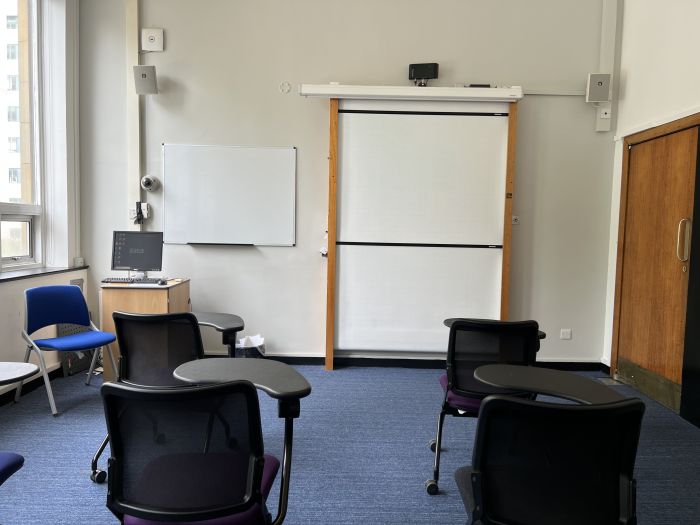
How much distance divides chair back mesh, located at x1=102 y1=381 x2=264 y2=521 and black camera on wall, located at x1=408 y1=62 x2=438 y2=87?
376 cm

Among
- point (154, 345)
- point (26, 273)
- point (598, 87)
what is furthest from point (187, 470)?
point (598, 87)

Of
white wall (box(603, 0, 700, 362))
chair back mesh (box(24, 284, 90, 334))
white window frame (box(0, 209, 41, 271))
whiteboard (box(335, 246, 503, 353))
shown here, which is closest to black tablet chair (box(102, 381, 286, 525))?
chair back mesh (box(24, 284, 90, 334))

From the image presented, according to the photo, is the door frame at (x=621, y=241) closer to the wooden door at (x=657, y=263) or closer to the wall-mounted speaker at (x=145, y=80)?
the wooden door at (x=657, y=263)

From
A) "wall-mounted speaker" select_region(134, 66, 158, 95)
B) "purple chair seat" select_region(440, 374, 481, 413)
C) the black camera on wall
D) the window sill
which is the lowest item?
"purple chair seat" select_region(440, 374, 481, 413)

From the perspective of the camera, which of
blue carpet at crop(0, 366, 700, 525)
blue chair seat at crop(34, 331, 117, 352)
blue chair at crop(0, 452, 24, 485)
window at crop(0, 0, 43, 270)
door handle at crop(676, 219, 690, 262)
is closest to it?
blue chair at crop(0, 452, 24, 485)

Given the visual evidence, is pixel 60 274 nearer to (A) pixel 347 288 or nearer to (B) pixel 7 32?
(B) pixel 7 32

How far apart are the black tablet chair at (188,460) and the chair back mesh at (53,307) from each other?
2.69 meters

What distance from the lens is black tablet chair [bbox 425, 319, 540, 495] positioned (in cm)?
222

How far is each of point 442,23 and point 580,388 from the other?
3782 millimetres

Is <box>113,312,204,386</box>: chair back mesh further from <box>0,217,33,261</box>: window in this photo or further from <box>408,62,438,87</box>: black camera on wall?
<box>408,62,438,87</box>: black camera on wall

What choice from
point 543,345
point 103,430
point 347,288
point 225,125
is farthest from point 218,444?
point 543,345

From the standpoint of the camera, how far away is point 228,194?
4.39 m

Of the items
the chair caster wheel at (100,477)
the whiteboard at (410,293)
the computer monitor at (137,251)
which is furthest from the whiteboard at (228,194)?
the chair caster wheel at (100,477)

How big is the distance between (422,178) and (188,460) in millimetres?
3450
